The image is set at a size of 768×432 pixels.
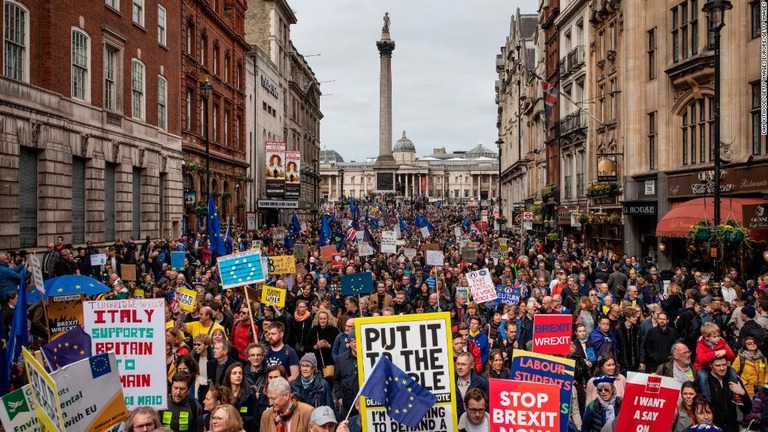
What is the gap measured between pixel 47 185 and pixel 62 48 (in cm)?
430

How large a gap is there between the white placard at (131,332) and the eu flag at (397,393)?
2.57 metres

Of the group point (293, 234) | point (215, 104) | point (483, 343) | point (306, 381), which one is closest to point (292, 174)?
point (215, 104)

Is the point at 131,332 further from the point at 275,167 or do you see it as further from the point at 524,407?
the point at 275,167

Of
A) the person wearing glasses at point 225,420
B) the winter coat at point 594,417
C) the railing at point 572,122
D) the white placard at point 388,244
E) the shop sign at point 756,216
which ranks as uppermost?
the railing at point 572,122

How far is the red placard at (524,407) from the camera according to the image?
251 inches

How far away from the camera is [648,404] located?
704 cm

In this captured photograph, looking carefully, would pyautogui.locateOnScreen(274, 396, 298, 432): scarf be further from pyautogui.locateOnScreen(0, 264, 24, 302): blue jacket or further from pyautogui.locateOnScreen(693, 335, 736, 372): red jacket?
pyautogui.locateOnScreen(0, 264, 24, 302): blue jacket

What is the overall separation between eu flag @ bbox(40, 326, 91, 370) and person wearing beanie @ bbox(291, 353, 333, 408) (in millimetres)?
2208

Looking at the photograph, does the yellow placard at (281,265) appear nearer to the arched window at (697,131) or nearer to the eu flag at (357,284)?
the eu flag at (357,284)

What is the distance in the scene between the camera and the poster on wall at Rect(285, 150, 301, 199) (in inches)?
2127

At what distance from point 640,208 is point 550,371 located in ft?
76.7

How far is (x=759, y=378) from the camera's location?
923cm

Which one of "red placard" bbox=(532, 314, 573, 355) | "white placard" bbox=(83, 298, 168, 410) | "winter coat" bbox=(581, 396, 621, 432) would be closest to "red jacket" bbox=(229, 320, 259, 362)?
"white placard" bbox=(83, 298, 168, 410)

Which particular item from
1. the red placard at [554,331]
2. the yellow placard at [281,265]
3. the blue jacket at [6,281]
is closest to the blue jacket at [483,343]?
the red placard at [554,331]
